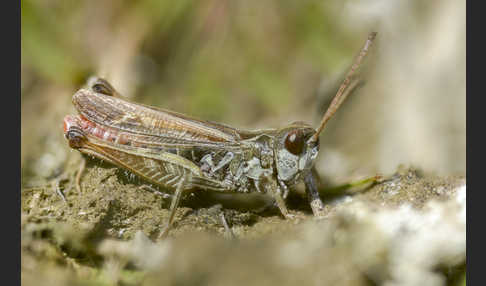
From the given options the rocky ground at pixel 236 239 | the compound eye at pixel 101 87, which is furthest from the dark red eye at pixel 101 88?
the rocky ground at pixel 236 239

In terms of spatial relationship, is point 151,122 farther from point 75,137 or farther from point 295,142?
point 295,142

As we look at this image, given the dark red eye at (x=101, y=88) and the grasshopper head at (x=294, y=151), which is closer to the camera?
the grasshopper head at (x=294, y=151)

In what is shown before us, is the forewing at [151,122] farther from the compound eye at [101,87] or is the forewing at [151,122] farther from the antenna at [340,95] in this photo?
the antenna at [340,95]

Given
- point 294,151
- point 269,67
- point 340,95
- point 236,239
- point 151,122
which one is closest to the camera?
point 236,239

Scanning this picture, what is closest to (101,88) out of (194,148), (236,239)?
(194,148)

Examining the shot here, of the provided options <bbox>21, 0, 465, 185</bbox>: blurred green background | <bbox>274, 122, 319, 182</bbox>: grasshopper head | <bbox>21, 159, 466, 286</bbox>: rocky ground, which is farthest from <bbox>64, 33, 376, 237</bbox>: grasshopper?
<bbox>21, 0, 465, 185</bbox>: blurred green background

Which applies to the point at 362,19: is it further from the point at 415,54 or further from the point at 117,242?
the point at 117,242
